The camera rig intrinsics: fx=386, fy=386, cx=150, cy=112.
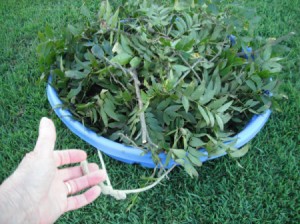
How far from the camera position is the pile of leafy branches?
1239 mm

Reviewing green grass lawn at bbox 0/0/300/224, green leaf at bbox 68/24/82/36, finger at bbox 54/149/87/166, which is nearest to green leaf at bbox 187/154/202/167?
green grass lawn at bbox 0/0/300/224

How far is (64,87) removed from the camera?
142cm

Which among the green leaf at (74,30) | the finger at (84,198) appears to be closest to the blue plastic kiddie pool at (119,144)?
the finger at (84,198)

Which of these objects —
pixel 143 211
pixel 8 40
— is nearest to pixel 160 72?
pixel 143 211

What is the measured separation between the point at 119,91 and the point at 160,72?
6.2 inches

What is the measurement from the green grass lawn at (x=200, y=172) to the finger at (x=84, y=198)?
0.48 feet

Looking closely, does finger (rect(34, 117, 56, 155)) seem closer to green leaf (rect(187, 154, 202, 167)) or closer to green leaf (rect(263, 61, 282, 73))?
green leaf (rect(187, 154, 202, 167))

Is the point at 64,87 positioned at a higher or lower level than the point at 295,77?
higher

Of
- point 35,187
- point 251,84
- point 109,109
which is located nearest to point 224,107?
point 251,84

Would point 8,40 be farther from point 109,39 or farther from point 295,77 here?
point 295,77

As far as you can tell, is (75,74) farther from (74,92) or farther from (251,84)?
(251,84)

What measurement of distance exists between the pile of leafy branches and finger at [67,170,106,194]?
14 cm

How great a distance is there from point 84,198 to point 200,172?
0.47 meters

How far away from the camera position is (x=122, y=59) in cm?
128
